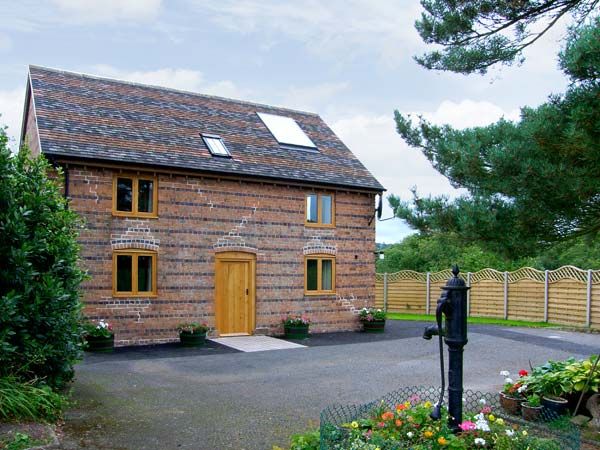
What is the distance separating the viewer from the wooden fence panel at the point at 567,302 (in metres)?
20.6

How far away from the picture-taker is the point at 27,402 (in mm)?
7105

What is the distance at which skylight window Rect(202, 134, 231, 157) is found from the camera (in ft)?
55.3

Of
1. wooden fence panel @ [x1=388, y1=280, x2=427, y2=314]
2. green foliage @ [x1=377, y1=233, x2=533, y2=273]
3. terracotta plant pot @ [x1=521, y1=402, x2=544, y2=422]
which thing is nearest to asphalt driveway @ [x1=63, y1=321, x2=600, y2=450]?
terracotta plant pot @ [x1=521, y1=402, x2=544, y2=422]

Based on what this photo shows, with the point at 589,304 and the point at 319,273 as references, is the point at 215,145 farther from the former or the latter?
the point at 589,304

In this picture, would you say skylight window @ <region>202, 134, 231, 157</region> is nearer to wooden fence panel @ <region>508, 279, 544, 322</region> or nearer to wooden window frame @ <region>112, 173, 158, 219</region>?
wooden window frame @ <region>112, 173, 158, 219</region>

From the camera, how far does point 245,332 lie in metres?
16.8

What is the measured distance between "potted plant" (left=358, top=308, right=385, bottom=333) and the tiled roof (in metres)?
4.04

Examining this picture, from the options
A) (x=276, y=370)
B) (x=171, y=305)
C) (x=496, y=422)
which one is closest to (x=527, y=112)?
(x=496, y=422)

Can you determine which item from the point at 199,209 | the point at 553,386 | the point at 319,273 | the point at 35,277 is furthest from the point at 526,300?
the point at 35,277

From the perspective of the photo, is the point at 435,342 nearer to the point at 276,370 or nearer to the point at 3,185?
the point at 276,370

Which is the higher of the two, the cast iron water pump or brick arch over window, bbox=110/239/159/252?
brick arch over window, bbox=110/239/159/252

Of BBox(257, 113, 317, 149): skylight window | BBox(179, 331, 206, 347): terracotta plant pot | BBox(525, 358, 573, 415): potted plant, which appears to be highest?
BBox(257, 113, 317, 149): skylight window

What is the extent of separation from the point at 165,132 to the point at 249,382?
9.03 meters

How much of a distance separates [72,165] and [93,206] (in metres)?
1.12
